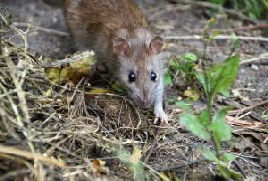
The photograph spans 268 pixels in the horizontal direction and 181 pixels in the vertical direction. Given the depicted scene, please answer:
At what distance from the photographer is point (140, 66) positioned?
4895 mm

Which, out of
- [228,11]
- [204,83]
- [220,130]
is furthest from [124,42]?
[228,11]

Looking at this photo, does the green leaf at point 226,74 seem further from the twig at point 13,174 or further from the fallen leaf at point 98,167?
the twig at point 13,174

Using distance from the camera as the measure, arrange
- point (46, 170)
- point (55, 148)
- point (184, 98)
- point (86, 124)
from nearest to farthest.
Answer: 1. point (46, 170)
2. point (55, 148)
3. point (86, 124)
4. point (184, 98)

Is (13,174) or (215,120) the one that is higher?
(215,120)

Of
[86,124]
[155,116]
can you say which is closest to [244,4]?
[155,116]

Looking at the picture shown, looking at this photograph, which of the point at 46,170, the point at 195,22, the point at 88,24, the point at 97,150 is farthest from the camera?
the point at 195,22

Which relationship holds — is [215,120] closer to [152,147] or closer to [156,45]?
[152,147]

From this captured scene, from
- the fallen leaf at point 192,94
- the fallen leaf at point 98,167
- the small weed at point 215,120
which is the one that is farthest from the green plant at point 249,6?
the fallen leaf at point 98,167

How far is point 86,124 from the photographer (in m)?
4.02

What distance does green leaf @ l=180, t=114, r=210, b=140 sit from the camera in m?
3.32

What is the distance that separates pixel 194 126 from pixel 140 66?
169 cm

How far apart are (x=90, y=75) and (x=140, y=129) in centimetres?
133

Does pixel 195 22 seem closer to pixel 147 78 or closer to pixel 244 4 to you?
pixel 244 4

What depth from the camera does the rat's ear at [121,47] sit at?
495cm
